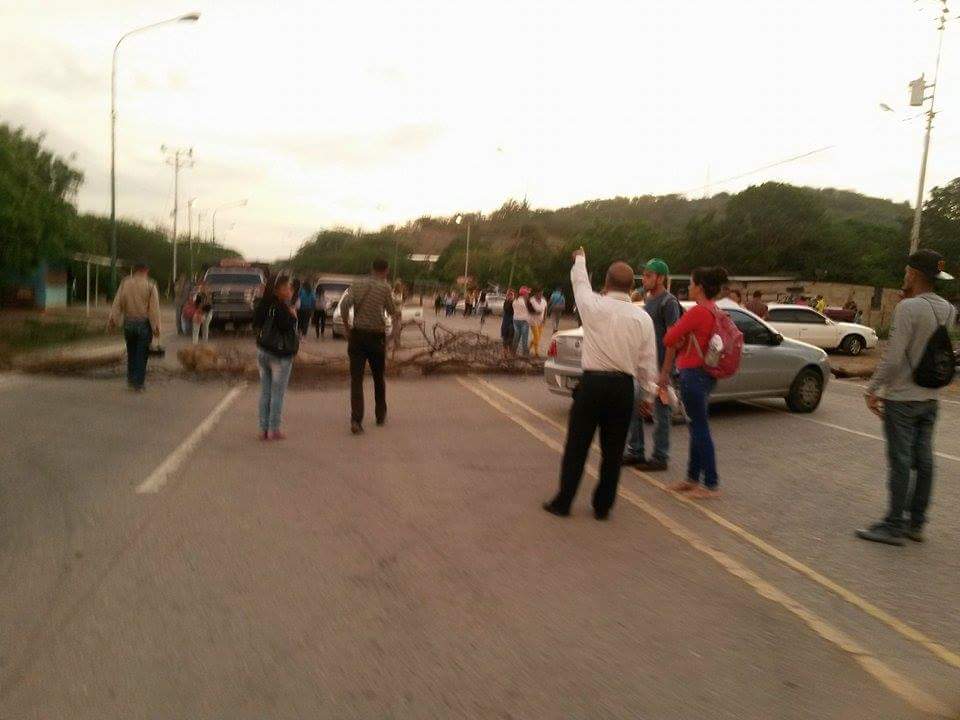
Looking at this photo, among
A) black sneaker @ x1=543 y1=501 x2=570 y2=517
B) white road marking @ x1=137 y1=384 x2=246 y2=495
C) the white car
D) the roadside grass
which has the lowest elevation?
the roadside grass

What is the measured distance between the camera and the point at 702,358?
7.06 m

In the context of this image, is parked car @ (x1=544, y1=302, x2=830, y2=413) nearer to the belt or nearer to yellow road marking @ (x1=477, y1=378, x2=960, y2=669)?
yellow road marking @ (x1=477, y1=378, x2=960, y2=669)

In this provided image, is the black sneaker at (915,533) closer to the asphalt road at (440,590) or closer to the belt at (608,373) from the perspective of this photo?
the asphalt road at (440,590)

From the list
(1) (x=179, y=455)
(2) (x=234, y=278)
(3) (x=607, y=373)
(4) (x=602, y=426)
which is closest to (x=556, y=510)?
(4) (x=602, y=426)

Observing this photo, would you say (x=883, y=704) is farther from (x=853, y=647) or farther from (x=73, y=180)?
(x=73, y=180)

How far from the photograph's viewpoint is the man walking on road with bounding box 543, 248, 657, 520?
6.05 m

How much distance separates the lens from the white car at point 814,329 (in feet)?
82.8

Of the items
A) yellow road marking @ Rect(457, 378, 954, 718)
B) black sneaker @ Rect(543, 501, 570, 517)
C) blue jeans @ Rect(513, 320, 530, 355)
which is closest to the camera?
yellow road marking @ Rect(457, 378, 954, 718)

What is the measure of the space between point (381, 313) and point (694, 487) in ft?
13.3

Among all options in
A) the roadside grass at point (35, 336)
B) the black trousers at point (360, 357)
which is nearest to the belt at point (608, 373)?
the black trousers at point (360, 357)

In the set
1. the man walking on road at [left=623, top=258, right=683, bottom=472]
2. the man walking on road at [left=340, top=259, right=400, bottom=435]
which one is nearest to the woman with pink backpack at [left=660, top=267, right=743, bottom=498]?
the man walking on road at [left=623, top=258, right=683, bottom=472]

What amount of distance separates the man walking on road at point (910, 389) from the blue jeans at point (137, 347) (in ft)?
31.3

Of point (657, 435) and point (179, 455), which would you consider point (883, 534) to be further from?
point (179, 455)

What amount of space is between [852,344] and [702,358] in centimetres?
2142
